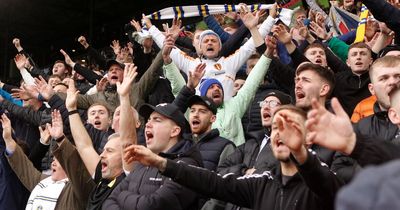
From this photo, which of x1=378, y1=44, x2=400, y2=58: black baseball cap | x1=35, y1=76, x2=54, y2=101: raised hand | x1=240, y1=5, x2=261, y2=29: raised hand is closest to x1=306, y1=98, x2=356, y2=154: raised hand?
x1=378, y1=44, x2=400, y2=58: black baseball cap

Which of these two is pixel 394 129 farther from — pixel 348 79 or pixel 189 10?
pixel 189 10

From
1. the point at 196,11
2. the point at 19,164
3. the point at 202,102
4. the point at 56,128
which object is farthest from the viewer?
the point at 196,11

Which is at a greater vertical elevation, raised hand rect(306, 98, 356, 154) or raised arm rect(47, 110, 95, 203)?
raised hand rect(306, 98, 356, 154)

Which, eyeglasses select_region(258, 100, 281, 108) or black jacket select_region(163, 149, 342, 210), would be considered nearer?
black jacket select_region(163, 149, 342, 210)

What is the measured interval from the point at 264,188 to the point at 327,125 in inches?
43.3

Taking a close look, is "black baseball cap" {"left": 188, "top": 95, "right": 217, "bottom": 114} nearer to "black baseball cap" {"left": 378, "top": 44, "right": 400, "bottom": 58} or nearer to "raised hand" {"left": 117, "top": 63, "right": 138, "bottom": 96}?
"raised hand" {"left": 117, "top": 63, "right": 138, "bottom": 96}

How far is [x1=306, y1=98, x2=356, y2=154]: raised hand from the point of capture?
199 cm

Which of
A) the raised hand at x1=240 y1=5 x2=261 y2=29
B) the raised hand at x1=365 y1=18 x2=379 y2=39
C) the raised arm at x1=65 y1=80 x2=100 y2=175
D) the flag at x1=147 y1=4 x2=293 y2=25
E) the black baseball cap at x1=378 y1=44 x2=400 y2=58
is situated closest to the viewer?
the raised arm at x1=65 y1=80 x2=100 y2=175

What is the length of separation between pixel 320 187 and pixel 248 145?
207 cm

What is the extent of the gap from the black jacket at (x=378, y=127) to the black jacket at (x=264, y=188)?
0.72m

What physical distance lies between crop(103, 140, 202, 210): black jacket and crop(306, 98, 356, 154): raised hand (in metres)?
1.77

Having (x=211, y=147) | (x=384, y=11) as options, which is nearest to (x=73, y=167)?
(x=211, y=147)

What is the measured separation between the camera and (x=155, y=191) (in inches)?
147

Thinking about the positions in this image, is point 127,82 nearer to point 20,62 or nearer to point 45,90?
point 45,90
